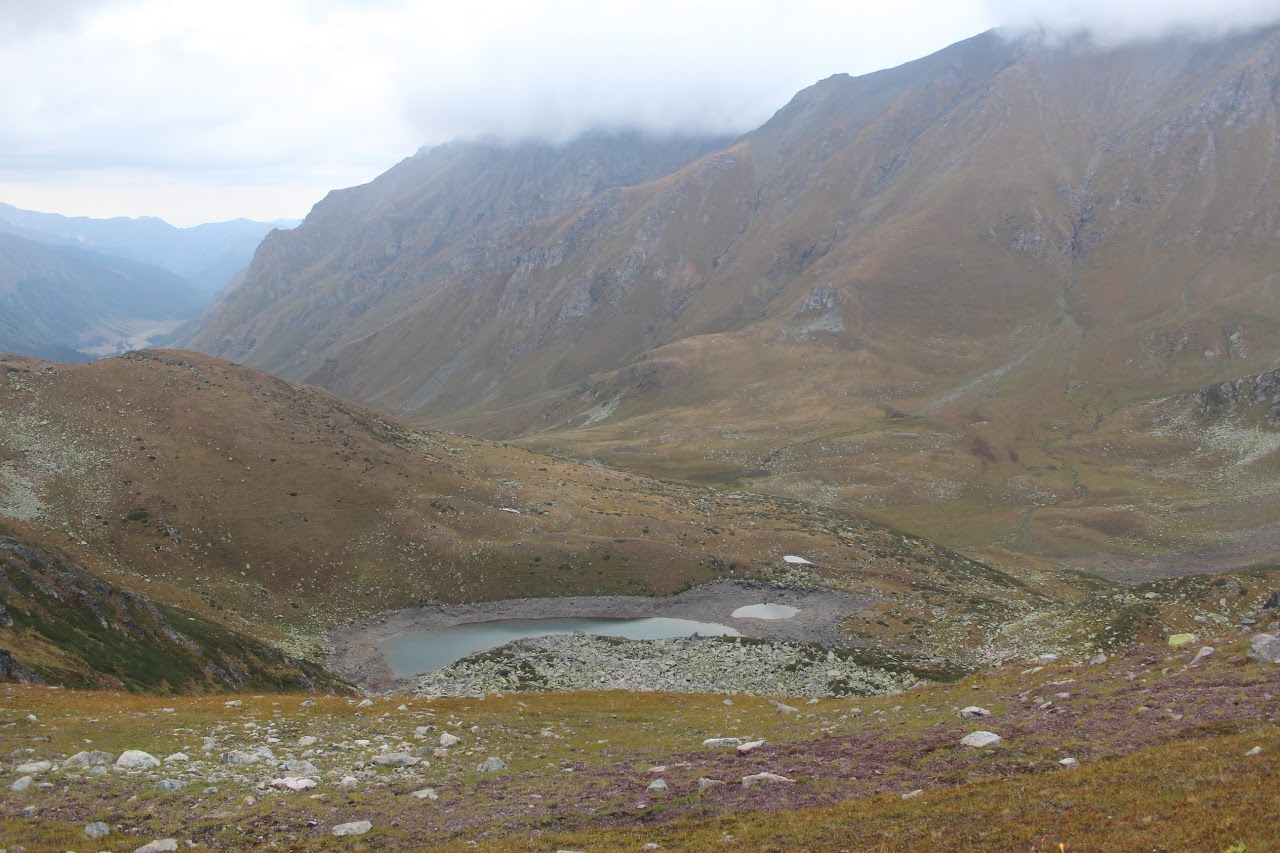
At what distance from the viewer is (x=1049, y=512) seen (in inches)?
6255

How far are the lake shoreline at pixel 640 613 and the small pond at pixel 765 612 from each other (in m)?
0.83

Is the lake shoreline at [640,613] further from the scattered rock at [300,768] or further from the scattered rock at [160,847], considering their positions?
the scattered rock at [160,847]

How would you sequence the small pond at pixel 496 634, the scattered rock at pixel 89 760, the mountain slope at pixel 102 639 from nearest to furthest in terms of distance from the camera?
the scattered rock at pixel 89 760
the mountain slope at pixel 102 639
the small pond at pixel 496 634

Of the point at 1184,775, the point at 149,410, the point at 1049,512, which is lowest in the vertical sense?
the point at 1049,512

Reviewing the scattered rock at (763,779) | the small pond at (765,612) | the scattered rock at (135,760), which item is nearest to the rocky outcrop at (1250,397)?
the small pond at (765,612)

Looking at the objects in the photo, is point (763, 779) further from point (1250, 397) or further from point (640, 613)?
point (1250, 397)

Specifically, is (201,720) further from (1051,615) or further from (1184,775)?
(1051,615)

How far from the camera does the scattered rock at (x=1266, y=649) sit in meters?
27.2

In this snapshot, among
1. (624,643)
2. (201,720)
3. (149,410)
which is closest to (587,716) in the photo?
(201,720)

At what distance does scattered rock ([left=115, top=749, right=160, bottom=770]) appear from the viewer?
79.6 feet

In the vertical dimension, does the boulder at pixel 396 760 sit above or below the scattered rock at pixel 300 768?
below

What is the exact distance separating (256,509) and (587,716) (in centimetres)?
6202

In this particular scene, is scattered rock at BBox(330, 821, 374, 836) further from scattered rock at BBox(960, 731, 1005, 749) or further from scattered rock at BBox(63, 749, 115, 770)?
scattered rock at BBox(960, 731, 1005, 749)

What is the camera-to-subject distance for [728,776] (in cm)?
2431
